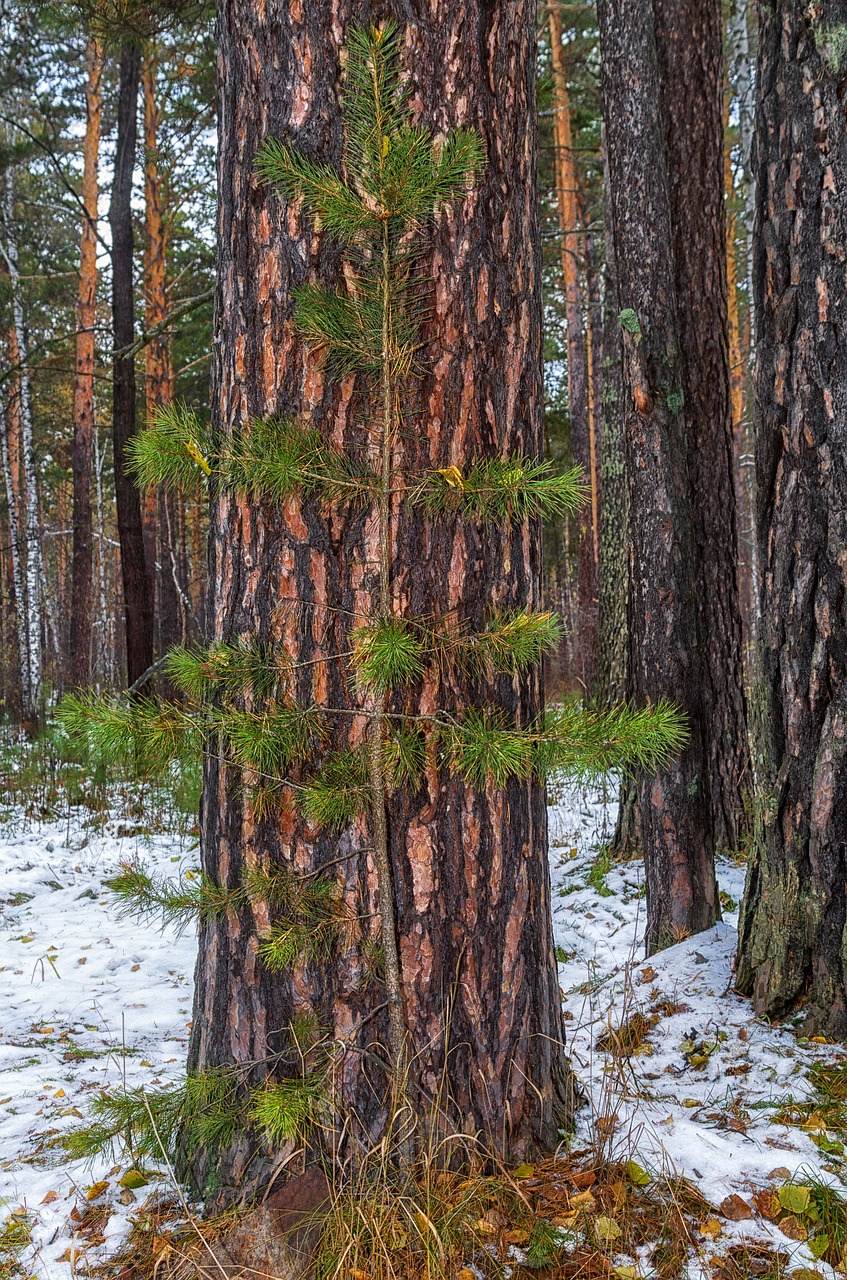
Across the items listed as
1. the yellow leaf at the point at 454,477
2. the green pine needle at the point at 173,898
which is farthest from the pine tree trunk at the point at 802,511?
the green pine needle at the point at 173,898

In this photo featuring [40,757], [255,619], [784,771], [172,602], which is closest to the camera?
[255,619]

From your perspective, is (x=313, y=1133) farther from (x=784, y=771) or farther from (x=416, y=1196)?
(x=784, y=771)

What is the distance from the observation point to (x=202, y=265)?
13.0m

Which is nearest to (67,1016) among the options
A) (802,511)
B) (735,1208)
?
(735,1208)

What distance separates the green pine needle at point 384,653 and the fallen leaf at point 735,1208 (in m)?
1.40

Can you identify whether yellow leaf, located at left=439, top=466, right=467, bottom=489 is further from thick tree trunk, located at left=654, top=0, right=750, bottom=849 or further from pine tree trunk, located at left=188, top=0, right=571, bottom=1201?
thick tree trunk, located at left=654, top=0, right=750, bottom=849

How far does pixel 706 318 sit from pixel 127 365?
676cm

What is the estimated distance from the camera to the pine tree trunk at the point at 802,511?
2562 mm

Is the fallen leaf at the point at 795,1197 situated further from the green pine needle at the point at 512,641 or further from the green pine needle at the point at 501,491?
the green pine needle at the point at 501,491

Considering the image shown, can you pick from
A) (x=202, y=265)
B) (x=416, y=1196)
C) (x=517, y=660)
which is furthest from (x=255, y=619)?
(x=202, y=265)

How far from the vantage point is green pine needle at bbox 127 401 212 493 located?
1786mm

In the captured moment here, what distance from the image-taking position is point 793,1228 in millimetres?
1814

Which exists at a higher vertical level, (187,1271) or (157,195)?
(157,195)

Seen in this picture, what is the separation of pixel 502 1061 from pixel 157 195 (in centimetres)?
1401
